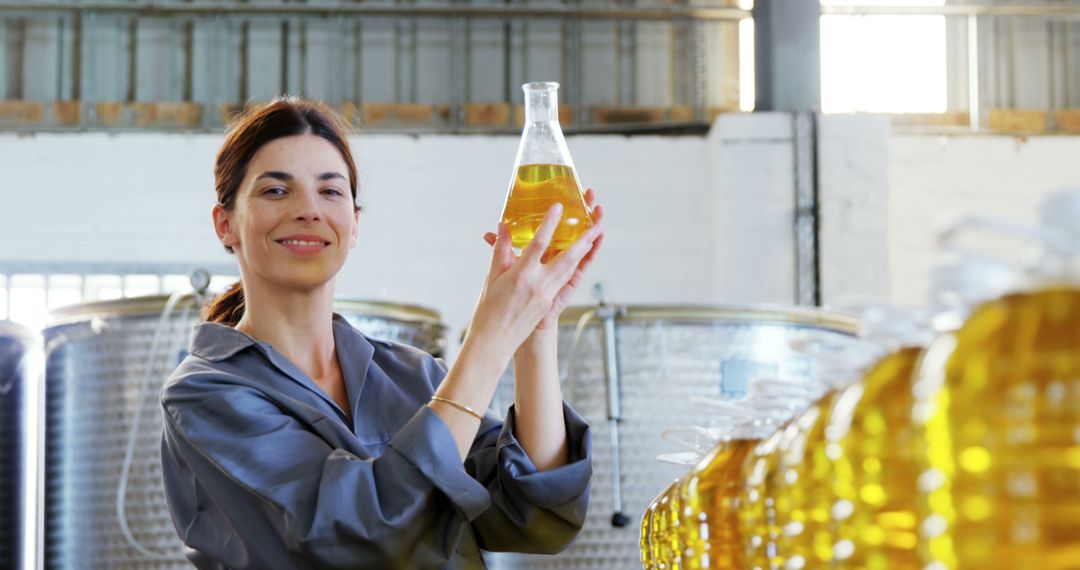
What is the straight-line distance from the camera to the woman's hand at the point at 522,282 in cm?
103

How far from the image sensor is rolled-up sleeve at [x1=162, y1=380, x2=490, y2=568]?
43.5 inches

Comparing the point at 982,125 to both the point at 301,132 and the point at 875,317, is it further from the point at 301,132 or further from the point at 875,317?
the point at 875,317

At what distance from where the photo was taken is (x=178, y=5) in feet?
19.7

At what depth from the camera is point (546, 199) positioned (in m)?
1.01

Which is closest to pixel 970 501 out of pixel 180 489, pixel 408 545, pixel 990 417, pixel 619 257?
pixel 990 417

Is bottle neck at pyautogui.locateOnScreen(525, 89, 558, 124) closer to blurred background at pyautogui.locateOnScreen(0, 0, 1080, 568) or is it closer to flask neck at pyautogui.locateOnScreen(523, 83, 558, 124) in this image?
flask neck at pyautogui.locateOnScreen(523, 83, 558, 124)

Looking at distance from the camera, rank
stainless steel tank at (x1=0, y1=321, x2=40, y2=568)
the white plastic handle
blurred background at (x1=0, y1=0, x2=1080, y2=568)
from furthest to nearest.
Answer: blurred background at (x1=0, y1=0, x2=1080, y2=568), stainless steel tank at (x1=0, y1=321, x2=40, y2=568), the white plastic handle

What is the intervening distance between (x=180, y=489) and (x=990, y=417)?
3.54 feet

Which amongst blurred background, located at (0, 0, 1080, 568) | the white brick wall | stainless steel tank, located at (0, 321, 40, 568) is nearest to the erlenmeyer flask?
stainless steel tank, located at (0, 321, 40, 568)

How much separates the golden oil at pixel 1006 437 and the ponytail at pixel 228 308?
126cm

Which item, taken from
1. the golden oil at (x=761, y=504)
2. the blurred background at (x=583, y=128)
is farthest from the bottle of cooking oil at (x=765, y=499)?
the blurred background at (x=583, y=128)

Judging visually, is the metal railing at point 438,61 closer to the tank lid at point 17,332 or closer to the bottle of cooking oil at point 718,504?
the tank lid at point 17,332

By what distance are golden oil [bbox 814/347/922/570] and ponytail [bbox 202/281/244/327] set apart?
119 centimetres

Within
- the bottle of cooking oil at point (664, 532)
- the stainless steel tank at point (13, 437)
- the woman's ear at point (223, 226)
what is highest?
the woman's ear at point (223, 226)
